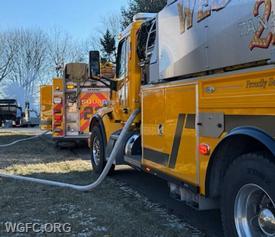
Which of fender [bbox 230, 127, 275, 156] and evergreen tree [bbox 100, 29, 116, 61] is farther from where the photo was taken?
evergreen tree [bbox 100, 29, 116, 61]

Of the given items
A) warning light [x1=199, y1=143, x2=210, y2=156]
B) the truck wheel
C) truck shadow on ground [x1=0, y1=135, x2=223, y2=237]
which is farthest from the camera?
truck shadow on ground [x1=0, y1=135, x2=223, y2=237]

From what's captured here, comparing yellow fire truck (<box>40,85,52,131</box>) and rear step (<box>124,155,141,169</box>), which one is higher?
yellow fire truck (<box>40,85,52,131</box>)

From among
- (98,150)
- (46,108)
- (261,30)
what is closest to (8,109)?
(46,108)

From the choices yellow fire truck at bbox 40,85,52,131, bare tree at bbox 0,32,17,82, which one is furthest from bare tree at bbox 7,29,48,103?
yellow fire truck at bbox 40,85,52,131

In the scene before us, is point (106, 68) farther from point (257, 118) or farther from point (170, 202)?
point (257, 118)

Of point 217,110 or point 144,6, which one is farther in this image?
point 144,6

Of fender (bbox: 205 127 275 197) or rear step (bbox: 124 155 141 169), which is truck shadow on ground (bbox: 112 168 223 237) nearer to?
rear step (bbox: 124 155 141 169)

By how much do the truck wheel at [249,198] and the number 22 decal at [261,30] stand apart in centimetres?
95

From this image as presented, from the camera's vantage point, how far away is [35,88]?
2293 inches

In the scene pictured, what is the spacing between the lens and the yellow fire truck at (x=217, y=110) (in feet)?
13.3

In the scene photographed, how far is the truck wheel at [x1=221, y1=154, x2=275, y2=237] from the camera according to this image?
13.1 ft

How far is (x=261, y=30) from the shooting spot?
4.13 metres

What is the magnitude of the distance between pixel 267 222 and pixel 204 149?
0.97 metres

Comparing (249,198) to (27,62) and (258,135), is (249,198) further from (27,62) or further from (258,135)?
(27,62)
